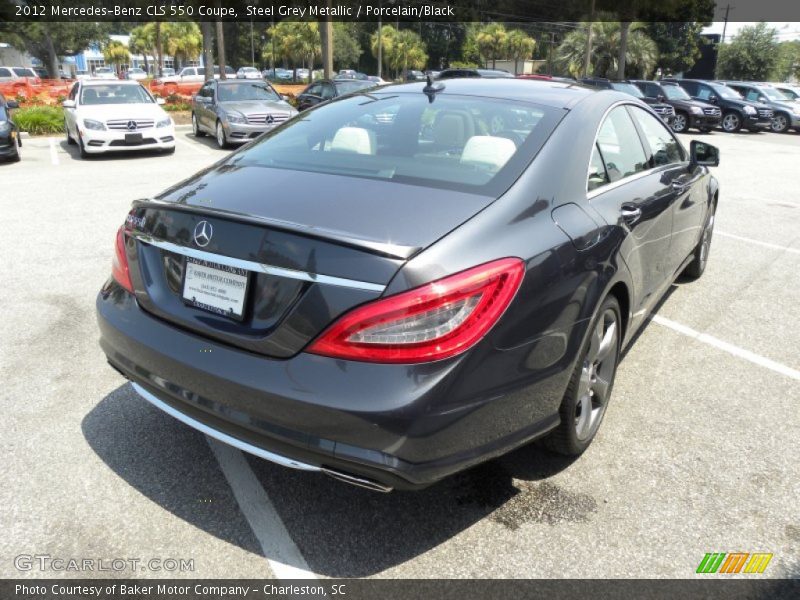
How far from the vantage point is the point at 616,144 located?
11.0 ft

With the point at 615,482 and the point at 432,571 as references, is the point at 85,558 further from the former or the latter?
the point at 615,482

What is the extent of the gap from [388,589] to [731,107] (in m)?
25.7

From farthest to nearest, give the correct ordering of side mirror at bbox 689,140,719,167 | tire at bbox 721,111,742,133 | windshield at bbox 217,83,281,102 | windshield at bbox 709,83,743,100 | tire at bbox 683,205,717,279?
1. windshield at bbox 709,83,743,100
2. tire at bbox 721,111,742,133
3. windshield at bbox 217,83,281,102
4. tire at bbox 683,205,717,279
5. side mirror at bbox 689,140,719,167

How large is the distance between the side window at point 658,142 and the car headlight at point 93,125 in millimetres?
11107

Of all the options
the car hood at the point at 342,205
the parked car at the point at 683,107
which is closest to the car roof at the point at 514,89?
the car hood at the point at 342,205

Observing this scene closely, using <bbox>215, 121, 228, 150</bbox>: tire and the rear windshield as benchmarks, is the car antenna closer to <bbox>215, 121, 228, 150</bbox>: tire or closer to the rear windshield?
the rear windshield

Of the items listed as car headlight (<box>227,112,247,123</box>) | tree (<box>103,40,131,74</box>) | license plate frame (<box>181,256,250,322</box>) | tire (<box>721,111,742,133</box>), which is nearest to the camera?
license plate frame (<box>181,256,250,322</box>)

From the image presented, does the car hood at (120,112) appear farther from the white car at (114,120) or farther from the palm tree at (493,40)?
the palm tree at (493,40)

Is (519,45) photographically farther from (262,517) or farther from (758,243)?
(262,517)

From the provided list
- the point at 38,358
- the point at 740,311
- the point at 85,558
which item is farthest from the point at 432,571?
the point at 740,311

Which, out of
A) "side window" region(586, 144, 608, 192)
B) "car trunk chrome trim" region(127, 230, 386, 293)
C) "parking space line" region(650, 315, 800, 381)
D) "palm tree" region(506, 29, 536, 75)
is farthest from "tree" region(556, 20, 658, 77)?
"car trunk chrome trim" region(127, 230, 386, 293)

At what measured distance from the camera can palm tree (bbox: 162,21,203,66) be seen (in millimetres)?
67938

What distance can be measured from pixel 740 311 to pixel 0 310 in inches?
218

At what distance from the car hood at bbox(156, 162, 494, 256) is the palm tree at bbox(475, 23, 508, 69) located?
73467 mm
